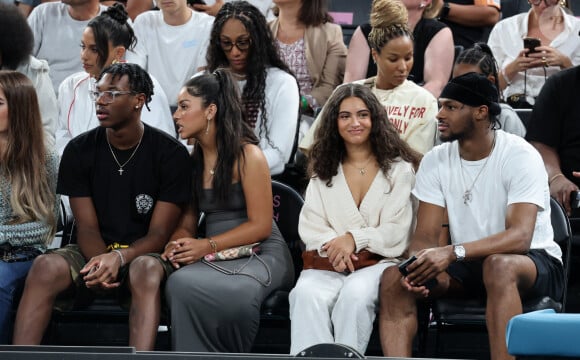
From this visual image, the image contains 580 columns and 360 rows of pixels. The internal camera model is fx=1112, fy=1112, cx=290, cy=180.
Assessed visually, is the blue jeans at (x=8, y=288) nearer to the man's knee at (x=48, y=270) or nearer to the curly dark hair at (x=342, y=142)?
the man's knee at (x=48, y=270)

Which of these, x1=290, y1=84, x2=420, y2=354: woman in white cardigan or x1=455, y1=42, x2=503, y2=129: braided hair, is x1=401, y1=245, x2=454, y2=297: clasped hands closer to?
x1=290, y1=84, x2=420, y2=354: woman in white cardigan

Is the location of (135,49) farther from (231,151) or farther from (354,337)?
(354,337)

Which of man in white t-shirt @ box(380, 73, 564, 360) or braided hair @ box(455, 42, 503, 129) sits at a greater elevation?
braided hair @ box(455, 42, 503, 129)

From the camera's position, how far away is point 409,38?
18.2ft

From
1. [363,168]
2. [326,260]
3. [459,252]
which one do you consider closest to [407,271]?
[459,252]

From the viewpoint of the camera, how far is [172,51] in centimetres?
651

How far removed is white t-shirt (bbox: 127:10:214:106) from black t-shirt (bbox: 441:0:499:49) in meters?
1.62

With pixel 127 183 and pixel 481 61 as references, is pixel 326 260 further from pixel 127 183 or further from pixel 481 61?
pixel 481 61

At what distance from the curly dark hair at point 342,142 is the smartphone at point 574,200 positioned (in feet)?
2.45

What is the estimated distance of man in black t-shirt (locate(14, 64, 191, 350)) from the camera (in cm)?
467

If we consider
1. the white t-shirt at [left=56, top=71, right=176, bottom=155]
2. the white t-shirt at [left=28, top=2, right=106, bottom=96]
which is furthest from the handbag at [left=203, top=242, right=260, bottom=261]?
the white t-shirt at [left=28, top=2, right=106, bottom=96]

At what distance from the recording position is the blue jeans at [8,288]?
4621 millimetres

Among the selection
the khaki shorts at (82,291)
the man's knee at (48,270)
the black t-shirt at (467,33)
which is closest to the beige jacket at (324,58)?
the black t-shirt at (467,33)

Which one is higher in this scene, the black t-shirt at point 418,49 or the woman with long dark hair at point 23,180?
the black t-shirt at point 418,49
